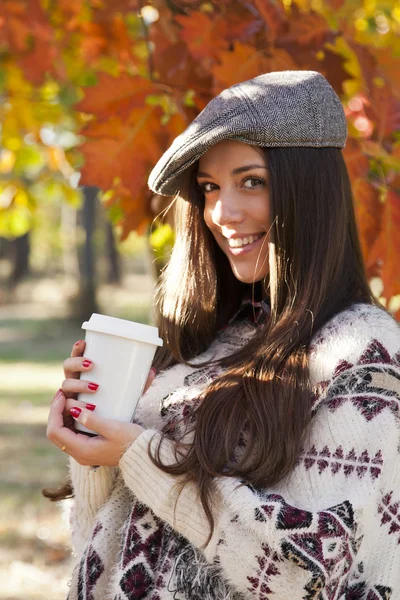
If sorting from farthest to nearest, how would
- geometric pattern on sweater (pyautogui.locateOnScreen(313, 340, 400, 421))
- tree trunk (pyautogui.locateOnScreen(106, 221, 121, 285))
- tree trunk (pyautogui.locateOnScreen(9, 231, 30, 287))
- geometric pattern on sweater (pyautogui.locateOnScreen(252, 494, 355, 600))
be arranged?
1. tree trunk (pyautogui.locateOnScreen(106, 221, 121, 285))
2. tree trunk (pyautogui.locateOnScreen(9, 231, 30, 287))
3. geometric pattern on sweater (pyautogui.locateOnScreen(313, 340, 400, 421))
4. geometric pattern on sweater (pyautogui.locateOnScreen(252, 494, 355, 600))

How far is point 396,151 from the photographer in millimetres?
2307

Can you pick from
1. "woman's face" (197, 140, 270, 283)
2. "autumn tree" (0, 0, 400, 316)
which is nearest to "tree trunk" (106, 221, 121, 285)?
"autumn tree" (0, 0, 400, 316)

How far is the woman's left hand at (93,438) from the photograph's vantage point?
5.92 ft

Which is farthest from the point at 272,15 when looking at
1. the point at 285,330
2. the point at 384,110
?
the point at 285,330

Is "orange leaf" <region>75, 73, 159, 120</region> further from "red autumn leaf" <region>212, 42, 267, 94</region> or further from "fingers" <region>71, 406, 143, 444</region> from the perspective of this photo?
"fingers" <region>71, 406, 143, 444</region>

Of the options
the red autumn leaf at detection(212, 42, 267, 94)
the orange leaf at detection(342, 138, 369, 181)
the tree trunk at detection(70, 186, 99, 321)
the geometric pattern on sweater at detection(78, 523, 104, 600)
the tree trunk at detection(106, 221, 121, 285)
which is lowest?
the tree trunk at detection(106, 221, 121, 285)

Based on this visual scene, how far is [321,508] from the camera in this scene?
5.56 ft

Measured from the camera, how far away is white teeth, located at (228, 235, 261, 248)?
207 centimetres

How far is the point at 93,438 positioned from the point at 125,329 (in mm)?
262

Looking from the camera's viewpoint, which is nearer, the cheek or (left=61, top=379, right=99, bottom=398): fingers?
(left=61, top=379, right=99, bottom=398): fingers

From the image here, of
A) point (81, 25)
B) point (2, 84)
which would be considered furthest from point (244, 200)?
point (2, 84)

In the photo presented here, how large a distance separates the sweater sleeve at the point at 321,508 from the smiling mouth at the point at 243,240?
0.45 m

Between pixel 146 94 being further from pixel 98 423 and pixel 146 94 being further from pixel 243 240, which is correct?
Answer: pixel 98 423

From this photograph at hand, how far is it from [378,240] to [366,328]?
0.50 meters
